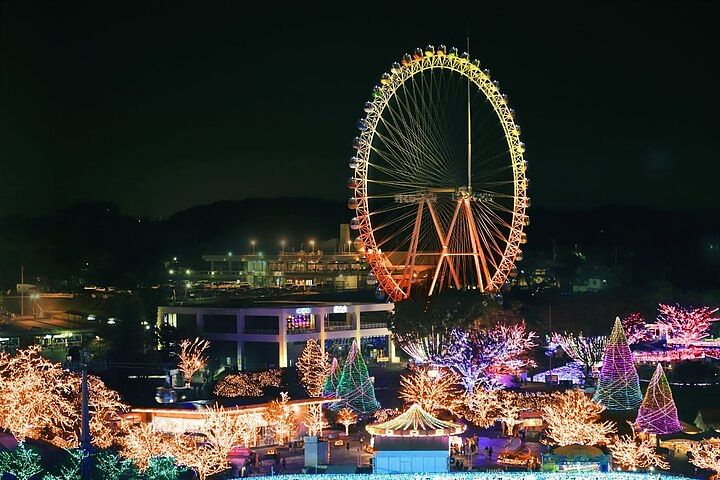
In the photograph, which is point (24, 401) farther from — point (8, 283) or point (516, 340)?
point (8, 283)

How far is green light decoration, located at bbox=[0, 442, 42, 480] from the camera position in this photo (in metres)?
25.3

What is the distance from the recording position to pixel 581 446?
29.5 meters

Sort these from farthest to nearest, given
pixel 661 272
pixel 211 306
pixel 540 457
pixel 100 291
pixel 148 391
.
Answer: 1. pixel 661 272
2. pixel 100 291
3. pixel 211 306
4. pixel 148 391
5. pixel 540 457

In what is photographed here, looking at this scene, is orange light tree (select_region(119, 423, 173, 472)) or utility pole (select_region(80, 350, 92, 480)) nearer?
utility pole (select_region(80, 350, 92, 480))

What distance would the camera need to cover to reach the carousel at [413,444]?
29078 millimetres

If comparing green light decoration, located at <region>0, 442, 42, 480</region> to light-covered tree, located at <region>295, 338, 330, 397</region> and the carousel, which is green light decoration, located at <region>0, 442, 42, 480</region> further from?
light-covered tree, located at <region>295, 338, 330, 397</region>

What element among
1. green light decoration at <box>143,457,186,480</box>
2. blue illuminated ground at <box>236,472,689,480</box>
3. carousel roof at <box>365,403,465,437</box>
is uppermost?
carousel roof at <box>365,403,465,437</box>

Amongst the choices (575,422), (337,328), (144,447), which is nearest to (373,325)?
(337,328)

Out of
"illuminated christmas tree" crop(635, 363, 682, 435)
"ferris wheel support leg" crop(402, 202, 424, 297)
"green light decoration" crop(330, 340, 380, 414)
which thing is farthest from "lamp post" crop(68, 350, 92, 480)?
"ferris wheel support leg" crop(402, 202, 424, 297)

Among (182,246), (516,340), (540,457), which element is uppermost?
(182,246)

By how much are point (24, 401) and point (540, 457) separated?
1421cm

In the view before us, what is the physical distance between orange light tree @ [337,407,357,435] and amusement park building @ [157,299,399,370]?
1210cm

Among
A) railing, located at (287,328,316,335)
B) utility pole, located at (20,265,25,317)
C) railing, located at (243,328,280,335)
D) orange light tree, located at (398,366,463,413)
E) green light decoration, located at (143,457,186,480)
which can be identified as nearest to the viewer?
green light decoration, located at (143,457,186,480)

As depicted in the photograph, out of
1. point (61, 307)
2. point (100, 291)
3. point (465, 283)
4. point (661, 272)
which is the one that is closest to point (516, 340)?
point (465, 283)
